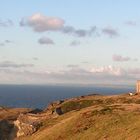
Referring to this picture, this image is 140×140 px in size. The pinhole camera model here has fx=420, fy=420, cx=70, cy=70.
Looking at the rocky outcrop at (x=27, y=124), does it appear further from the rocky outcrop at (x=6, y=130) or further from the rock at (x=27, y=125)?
the rocky outcrop at (x=6, y=130)

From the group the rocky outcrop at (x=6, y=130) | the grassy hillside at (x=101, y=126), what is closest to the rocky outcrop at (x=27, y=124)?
the rocky outcrop at (x=6, y=130)

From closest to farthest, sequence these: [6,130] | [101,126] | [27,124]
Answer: [101,126], [27,124], [6,130]

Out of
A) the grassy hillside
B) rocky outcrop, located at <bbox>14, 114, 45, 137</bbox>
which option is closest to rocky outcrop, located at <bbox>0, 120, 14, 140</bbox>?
rocky outcrop, located at <bbox>14, 114, 45, 137</bbox>

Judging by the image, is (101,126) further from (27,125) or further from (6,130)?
(6,130)

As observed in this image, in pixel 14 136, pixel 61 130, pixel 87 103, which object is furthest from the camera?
pixel 87 103

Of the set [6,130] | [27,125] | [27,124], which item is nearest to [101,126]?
[27,125]

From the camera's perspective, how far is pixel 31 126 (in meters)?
70.8

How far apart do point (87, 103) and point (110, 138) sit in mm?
59195

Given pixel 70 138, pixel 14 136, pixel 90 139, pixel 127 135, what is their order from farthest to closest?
pixel 14 136, pixel 70 138, pixel 90 139, pixel 127 135

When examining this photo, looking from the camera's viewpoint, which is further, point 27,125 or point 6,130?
point 6,130

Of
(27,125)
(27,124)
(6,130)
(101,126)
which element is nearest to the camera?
(101,126)

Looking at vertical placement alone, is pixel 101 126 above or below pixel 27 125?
above

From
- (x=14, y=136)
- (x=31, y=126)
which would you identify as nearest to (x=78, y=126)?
(x=31, y=126)

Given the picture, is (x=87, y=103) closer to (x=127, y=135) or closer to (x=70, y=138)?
(x=70, y=138)
